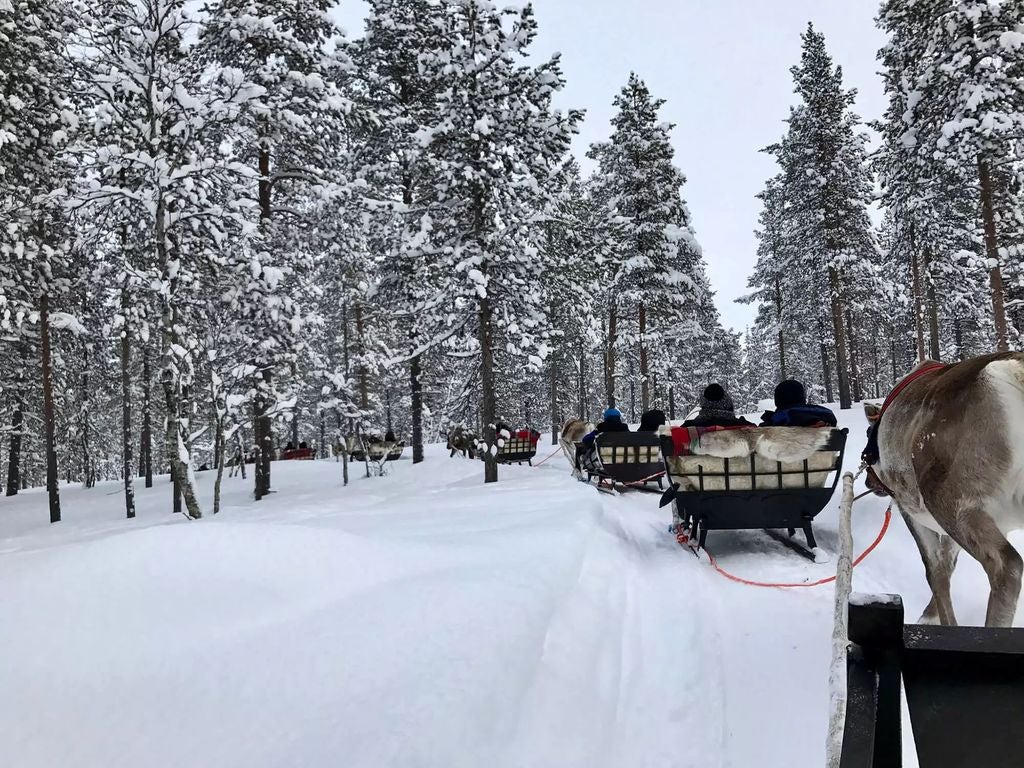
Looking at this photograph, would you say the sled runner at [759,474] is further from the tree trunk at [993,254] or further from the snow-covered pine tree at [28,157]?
the snow-covered pine tree at [28,157]

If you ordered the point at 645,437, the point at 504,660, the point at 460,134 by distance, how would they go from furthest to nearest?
1. the point at 460,134
2. the point at 645,437
3. the point at 504,660

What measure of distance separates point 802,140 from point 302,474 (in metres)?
26.6

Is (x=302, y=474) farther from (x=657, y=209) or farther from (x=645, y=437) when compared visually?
(x=657, y=209)

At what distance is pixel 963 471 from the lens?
292 cm

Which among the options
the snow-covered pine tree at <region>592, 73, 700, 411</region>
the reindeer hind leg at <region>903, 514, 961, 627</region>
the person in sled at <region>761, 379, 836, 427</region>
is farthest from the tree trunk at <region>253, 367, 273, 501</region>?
the snow-covered pine tree at <region>592, 73, 700, 411</region>

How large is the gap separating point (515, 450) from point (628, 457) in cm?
1080

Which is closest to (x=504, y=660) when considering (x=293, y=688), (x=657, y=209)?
(x=293, y=688)

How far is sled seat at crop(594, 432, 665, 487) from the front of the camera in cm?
1146

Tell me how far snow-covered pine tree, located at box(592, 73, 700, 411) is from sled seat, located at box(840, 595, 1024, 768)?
2346 cm

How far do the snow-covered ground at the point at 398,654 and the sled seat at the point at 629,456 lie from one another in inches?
231

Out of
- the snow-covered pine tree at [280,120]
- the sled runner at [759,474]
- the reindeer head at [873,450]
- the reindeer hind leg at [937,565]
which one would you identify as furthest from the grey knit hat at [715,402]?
the snow-covered pine tree at [280,120]

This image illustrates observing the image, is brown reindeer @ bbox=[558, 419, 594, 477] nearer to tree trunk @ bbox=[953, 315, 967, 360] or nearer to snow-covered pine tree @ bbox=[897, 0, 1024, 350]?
snow-covered pine tree @ bbox=[897, 0, 1024, 350]

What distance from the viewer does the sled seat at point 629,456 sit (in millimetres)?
11461

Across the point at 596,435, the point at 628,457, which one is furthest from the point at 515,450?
the point at 628,457
